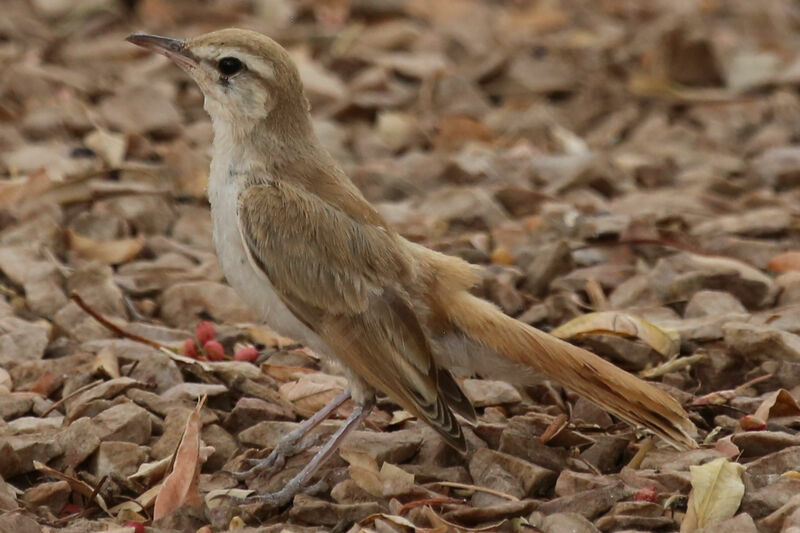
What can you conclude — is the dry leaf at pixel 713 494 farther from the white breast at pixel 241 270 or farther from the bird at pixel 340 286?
the white breast at pixel 241 270

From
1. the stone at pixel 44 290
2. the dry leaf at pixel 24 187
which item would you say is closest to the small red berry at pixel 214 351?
the stone at pixel 44 290

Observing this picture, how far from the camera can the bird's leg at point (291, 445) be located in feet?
16.5

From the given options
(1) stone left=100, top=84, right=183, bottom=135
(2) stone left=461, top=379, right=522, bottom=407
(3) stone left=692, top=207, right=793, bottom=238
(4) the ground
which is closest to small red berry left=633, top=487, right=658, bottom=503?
(4) the ground

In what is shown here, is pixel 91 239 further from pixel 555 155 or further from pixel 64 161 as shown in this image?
pixel 555 155

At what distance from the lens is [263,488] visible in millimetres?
4957

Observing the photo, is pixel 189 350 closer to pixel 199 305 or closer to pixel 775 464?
pixel 199 305

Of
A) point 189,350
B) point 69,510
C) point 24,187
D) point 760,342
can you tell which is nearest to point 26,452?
point 69,510

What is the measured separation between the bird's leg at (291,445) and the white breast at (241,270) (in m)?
0.23

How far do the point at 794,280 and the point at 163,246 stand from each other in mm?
3353

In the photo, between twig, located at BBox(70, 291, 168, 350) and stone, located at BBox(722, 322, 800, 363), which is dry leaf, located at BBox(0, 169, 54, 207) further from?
stone, located at BBox(722, 322, 800, 363)

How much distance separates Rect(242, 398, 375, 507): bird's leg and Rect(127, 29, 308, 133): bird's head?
1.32 meters

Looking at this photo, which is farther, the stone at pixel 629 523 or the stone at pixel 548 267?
the stone at pixel 548 267

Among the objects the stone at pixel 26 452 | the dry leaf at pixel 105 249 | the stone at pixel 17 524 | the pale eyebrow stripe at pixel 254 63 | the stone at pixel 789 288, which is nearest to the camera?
the stone at pixel 17 524

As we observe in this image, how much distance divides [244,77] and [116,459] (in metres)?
1.72
